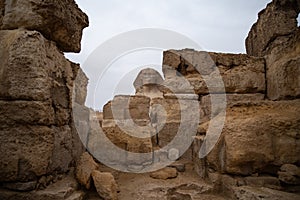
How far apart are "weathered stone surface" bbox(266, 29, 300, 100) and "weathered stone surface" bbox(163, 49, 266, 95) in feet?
0.96

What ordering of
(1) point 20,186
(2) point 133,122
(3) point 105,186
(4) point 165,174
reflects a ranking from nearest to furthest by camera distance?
(1) point 20,186
(3) point 105,186
(4) point 165,174
(2) point 133,122

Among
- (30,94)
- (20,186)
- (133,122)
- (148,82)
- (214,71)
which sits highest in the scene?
(148,82)

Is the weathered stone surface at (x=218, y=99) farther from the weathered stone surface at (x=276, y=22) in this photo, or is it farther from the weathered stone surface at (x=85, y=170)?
the weathered stone surface at (x=85, y=170)

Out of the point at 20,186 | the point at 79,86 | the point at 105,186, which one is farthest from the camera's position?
the point at 79,86

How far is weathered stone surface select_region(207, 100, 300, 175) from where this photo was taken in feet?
7.43

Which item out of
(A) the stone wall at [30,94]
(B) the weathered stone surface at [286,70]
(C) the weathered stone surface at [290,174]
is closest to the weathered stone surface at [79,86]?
(A) the stone wall at [30,94]

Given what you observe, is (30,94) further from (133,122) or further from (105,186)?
(133,122)

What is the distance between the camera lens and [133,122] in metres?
3.47

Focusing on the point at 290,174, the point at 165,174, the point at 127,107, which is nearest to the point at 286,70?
the point at 290,174

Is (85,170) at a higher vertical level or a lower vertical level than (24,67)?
lower

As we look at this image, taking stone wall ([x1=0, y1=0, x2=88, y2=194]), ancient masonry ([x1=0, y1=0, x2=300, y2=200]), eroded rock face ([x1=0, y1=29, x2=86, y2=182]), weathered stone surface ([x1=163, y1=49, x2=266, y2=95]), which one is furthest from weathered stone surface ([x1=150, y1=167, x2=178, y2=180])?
weathered stone surface ([x1=163, y1=49, x2=266, y2=95])

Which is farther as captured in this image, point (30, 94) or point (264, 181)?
point (264, 181)

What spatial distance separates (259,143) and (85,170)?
186 centimetres

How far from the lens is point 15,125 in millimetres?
1886
